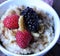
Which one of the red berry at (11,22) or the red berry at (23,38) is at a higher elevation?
the red berry at (11,22)

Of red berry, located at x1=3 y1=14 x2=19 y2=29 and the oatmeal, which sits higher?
red berry, located at x1=3 y1=14 x2=19 y2=29

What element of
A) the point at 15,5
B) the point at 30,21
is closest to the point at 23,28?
the point at 30,21

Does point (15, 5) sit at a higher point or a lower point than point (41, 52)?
higher

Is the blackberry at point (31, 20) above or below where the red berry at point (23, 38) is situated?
above

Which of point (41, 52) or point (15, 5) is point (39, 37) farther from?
point (15, 5)

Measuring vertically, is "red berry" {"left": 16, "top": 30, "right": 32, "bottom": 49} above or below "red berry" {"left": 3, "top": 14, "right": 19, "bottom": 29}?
below

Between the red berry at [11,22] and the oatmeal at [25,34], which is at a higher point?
the red berry at [11,22]
